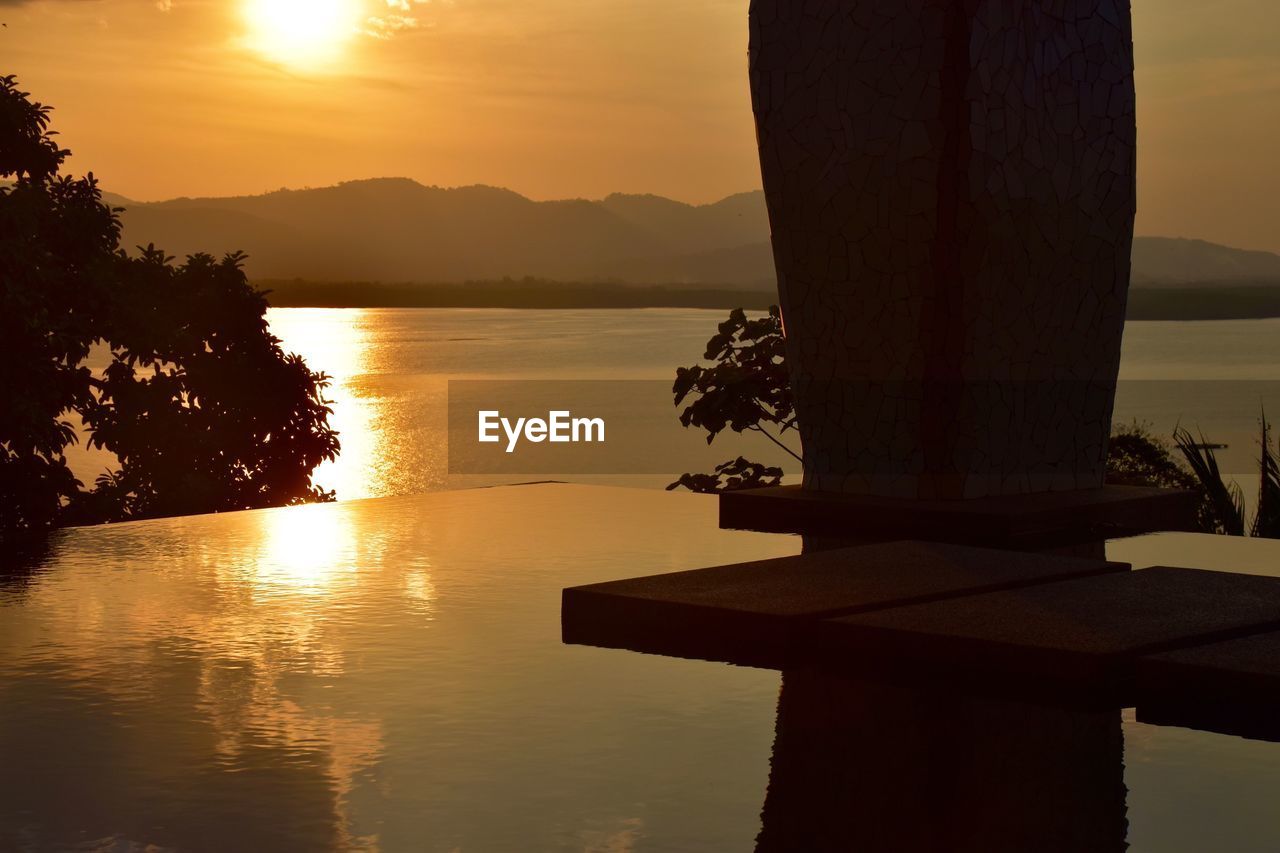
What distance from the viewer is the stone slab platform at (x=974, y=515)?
7078 millimetres

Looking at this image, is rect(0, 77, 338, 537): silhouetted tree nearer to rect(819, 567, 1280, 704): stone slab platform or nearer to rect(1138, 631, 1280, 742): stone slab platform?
rect(819, 567, 1280, 704): stone slab platform

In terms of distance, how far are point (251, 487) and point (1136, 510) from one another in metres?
8.98

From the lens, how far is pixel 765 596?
199 inches

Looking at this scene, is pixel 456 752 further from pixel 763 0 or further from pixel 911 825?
pixel 763 0

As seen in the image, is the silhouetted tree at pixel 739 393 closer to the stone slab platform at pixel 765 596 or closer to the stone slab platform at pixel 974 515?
the stone slab platform at pixel 974 515

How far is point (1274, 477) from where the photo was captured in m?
8.31

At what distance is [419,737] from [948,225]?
424cm

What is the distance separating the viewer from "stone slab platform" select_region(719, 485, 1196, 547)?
279 inches

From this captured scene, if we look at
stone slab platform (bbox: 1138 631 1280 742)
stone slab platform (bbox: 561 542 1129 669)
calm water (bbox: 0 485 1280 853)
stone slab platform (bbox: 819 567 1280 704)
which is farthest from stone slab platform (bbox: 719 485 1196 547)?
stone slab platform (bbox: 1138 631 1280 742)

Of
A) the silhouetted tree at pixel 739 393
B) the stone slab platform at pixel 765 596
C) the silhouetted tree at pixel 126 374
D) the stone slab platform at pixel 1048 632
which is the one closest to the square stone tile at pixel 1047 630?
the stone slab platform at pixel 1048 632

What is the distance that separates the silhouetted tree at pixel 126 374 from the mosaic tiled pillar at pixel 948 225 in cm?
636

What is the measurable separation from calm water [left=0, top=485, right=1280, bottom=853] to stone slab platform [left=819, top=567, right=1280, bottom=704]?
0.70 ft

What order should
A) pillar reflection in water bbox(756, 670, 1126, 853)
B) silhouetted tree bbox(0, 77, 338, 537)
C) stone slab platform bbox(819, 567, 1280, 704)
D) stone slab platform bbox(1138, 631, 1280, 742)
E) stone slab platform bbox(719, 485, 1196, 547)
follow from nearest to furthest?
pillar reflection in water bbox(756, 670, 1126, 853) → stone slab platform bbox(1138, 631, 1280, 742) → stone slab platform bbox(819, 567, 1280, 704) → stone slab platform bbox(719, 485, 1196, 547) → silhouetted tree bbox(0, 77, 338, 537)

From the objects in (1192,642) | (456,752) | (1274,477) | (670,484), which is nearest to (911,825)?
(456,752)
